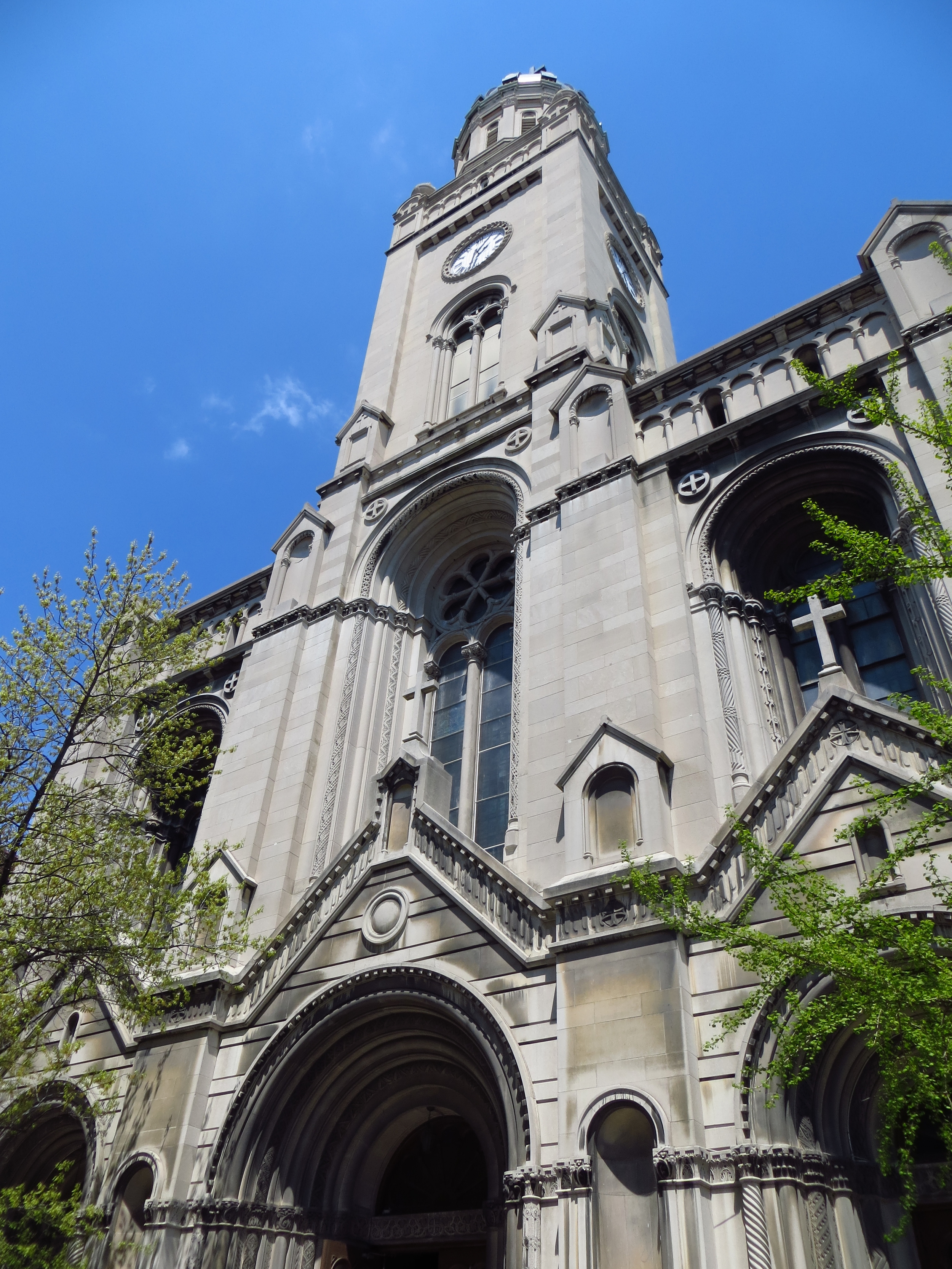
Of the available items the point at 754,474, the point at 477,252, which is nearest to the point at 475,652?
the point at 754,474

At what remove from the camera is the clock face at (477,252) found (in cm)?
2952

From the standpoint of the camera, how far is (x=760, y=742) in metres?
Result: 14.8

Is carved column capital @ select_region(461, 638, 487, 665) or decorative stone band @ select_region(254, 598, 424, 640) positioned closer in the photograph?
carved column capital @ select_region(461, 638, 487, 665)

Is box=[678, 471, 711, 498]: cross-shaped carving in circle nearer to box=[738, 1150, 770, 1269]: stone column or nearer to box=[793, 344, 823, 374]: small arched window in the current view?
box=[793, 344, 823, 374]: small arched window

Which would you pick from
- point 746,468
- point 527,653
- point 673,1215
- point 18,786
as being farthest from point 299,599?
point 673,1215

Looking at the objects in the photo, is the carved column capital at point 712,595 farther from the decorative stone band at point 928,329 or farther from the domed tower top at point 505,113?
the domed tower top at point 505,113

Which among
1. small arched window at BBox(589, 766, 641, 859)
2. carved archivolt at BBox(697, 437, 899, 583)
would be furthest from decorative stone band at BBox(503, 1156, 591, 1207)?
carved archivolt at BBox(697, 437, 899, 583)

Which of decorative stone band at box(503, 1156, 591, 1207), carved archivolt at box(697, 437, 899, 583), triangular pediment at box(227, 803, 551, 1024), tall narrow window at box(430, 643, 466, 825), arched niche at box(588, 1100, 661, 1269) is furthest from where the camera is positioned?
tall narrow window at box(430, 643, 466, 825)

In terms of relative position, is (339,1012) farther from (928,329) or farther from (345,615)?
(928,329)

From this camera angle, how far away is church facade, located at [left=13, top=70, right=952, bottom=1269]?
10609mm

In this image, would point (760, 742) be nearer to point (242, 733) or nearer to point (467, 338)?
point (242, 733)

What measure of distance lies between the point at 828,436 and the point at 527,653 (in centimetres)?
646

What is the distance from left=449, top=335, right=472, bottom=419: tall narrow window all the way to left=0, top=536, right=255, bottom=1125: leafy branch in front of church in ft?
37.6

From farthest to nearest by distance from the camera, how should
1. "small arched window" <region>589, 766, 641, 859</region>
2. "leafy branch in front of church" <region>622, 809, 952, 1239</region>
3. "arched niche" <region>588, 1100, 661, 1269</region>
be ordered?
"small arched window" <region>589, 766, 641, 859</region>, "arched niche" <region>588, 1100, 661, 1269</region>, "leafy branch in front of church" <region>622, 809, 952, 1239</region>
